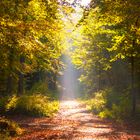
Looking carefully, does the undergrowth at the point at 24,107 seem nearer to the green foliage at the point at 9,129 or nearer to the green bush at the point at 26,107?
the green bush at the point at 26,107

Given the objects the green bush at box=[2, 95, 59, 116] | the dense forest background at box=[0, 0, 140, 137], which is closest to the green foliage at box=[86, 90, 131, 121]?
the dense forest background at box=[0, 0, 140, 137]

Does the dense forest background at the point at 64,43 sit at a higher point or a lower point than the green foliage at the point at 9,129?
higher

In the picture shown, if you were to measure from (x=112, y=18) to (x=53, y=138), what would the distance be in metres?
5.49

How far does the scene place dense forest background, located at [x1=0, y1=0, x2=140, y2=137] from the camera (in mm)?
12633

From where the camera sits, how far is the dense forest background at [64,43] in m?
12.6

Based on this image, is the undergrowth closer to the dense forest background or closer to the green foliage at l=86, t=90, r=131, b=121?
the dense forest background

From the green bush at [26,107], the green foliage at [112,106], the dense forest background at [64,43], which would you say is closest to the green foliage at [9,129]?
the dense forest background at [64,43]

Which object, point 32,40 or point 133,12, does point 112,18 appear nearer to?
point 133,12

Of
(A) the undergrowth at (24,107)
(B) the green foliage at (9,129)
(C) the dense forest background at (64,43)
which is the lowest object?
(B) the green foliage at (9,129)

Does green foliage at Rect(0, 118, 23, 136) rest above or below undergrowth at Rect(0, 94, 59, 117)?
below

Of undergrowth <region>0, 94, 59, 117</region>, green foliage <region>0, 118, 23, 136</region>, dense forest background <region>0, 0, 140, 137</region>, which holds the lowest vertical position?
green foliage <region>0, 118, 23, 136</region>

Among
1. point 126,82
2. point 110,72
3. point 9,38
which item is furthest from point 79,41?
point 9,38

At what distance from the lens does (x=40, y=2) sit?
1295 centimetres

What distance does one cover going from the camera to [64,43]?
28.5m
